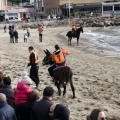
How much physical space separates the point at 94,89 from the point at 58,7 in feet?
292

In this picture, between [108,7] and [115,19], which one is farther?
[108,7]

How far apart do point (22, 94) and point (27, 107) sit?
540 millimetres

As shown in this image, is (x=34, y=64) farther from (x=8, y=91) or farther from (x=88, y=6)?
(x=88, y=6)

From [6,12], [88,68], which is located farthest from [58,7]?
[88,68]

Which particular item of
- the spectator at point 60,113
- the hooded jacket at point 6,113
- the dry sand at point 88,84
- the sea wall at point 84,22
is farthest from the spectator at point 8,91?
the sea wall at point 84,22

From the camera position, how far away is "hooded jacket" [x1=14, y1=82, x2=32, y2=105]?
293 inches

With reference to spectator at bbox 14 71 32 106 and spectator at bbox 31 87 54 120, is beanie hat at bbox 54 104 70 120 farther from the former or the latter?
spectator at bbox 14 71 32 106

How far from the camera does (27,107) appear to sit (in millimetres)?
7070

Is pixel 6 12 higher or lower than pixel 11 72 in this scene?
higher

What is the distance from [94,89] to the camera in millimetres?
12859

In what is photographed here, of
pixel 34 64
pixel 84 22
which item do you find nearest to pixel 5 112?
pixel 34 64

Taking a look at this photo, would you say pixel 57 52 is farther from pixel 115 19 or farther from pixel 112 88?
pixel 115 19

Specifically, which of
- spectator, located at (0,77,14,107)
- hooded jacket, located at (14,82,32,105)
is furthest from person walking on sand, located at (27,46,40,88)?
hooded jacket, located at (14,82,32,105)

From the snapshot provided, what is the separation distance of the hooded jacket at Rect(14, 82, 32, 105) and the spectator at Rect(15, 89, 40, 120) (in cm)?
26
